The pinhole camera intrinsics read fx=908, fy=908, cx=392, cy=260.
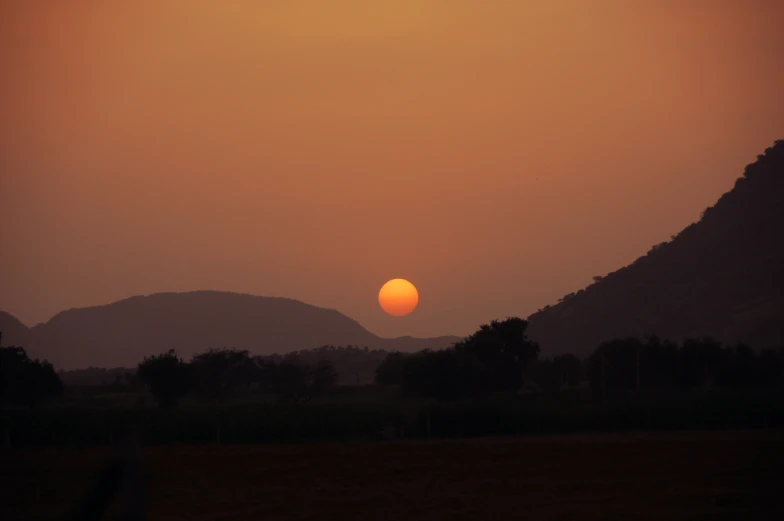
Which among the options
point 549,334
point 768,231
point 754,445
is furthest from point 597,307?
point 754,445

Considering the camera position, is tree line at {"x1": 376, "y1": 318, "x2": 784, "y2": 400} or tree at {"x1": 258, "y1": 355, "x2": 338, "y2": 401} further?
tree at {"x1": 258, "y1": 355, "x2": 338, "y2": 401}

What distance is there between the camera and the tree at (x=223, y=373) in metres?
74.7

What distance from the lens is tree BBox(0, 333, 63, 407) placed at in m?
59.1

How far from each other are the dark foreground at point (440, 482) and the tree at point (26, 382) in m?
29.2

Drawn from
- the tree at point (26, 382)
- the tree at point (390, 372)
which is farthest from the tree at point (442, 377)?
the tree at point (26, 382)

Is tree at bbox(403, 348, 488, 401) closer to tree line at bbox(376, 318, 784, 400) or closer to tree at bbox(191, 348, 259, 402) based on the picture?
tree line at bbox(376, 318, 784, 400)

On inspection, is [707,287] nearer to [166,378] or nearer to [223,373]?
[223,373]

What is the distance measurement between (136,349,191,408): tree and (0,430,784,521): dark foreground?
102ft

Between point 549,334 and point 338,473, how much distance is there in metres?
113

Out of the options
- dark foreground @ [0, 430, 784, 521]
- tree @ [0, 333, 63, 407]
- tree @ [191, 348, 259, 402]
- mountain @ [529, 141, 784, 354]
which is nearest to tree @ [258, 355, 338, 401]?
tree @ [191, 348, 259, 402]

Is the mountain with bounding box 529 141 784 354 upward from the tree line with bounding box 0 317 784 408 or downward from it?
upward

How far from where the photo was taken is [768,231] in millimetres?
128625

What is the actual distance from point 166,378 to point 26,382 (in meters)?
9.05

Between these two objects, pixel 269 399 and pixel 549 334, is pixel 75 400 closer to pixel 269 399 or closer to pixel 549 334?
pixel 269 399
